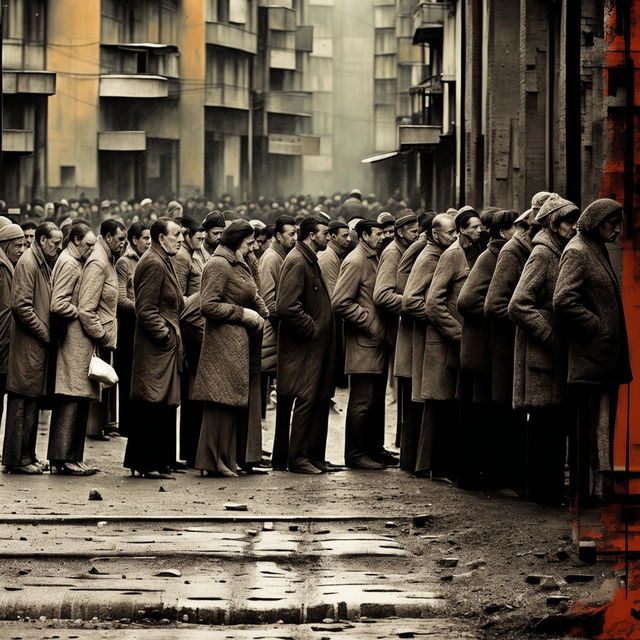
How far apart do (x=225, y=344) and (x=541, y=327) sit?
3.20 metres

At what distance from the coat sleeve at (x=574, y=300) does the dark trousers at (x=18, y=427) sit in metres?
4.91

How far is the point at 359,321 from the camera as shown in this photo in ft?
47.3

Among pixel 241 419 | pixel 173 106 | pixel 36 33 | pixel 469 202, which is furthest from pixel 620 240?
pixel 173 106

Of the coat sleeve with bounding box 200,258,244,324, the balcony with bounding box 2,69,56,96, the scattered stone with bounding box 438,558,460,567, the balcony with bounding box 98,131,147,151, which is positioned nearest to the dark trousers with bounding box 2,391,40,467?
the coat sleeve with bounding box 200,258,244,324

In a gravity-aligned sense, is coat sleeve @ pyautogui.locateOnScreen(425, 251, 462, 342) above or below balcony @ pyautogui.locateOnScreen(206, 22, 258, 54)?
below

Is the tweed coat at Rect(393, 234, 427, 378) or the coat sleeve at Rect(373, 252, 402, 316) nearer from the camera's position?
the tweed coat at Rect(393, 234, 427, 378)

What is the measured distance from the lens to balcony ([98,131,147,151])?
5678cm

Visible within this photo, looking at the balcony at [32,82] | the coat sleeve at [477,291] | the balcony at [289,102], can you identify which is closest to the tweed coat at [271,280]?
the coat sleeve at [477,291]

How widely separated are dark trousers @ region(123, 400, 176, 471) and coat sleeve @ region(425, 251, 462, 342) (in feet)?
7.23

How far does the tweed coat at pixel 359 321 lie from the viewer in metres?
14.5

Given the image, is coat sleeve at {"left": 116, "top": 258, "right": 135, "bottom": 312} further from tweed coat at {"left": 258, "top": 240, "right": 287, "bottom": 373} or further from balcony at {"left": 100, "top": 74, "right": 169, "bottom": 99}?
balcony at {"left": 100, "top": 74, "right": 169, "bottom": 99}

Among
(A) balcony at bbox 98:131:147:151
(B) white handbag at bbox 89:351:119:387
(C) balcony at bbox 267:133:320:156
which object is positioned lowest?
(B) white handbag at bbox 89:351:119:387

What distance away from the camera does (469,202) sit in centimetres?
2459

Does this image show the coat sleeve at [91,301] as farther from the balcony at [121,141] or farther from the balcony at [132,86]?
the balcony at [132,86]
